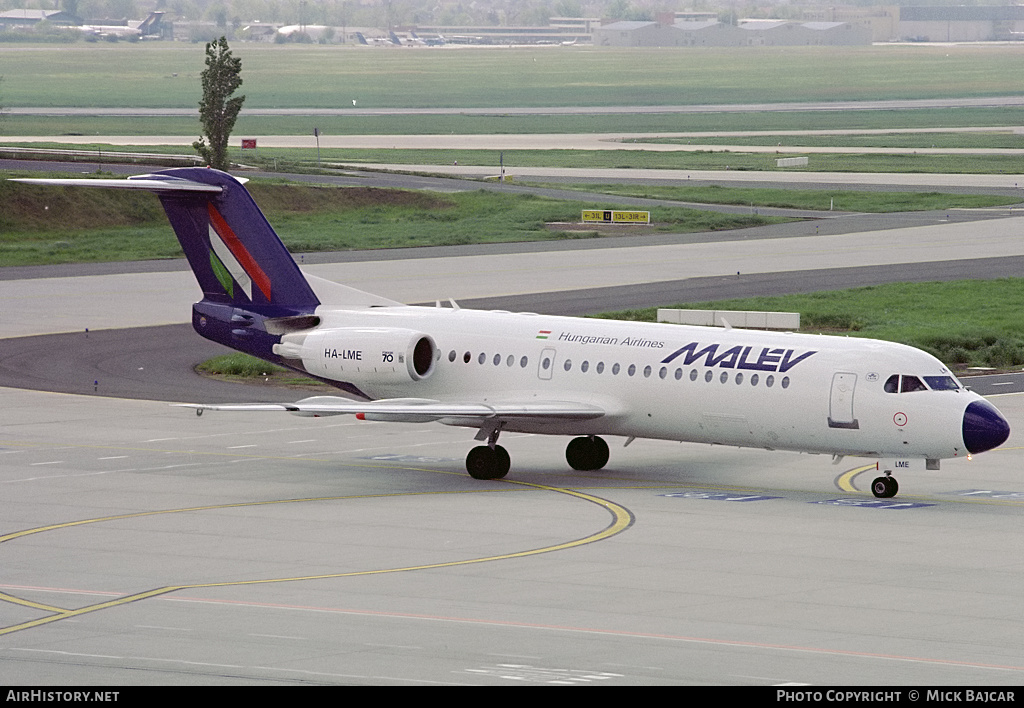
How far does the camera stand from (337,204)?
317 ft

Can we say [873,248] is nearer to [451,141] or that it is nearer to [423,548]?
[423,548]

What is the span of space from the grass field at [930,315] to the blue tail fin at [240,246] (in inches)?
821

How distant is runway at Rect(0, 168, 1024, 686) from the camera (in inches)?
760

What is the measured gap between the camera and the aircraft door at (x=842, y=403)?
101 ft

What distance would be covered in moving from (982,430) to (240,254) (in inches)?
676

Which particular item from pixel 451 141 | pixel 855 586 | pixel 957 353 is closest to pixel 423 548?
pixel 855 586

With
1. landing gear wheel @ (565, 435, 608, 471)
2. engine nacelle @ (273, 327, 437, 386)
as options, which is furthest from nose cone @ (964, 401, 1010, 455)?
engine nacelle @ (273, 327, 437, 386)

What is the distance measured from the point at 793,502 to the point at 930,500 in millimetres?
2700

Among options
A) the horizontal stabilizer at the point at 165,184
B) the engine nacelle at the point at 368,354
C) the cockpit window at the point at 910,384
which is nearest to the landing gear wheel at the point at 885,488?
the cockpit window at the point at 910,384

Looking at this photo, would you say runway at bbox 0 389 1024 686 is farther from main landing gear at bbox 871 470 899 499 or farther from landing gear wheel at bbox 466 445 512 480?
landing gear wheel at bbox 466 445 512 480

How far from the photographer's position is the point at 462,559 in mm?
25906

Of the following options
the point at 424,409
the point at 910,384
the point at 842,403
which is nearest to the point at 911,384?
the point at 910,384

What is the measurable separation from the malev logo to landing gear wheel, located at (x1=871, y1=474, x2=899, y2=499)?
2850 millimetres
